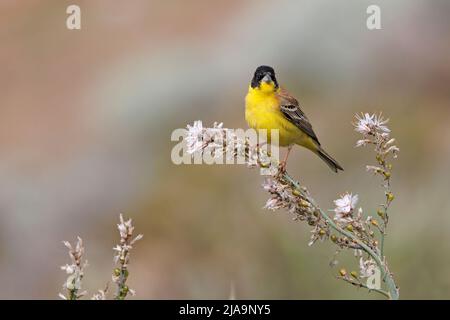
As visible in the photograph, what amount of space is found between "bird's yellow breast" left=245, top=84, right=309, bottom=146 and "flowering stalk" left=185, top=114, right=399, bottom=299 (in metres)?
2.33

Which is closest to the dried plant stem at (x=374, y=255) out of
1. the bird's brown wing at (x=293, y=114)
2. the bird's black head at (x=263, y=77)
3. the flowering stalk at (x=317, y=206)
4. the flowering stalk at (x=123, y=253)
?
the flowering stalk at (x=317, y=206)

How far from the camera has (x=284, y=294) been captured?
6238 mm

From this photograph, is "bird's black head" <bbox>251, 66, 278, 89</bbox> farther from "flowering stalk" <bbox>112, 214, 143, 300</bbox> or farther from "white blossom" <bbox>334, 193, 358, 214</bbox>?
"flowering stalk" <bbox>112, 214, 143, 300</bbox>

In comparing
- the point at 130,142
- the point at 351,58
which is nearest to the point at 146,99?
the point at 130,142

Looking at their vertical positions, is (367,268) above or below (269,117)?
below

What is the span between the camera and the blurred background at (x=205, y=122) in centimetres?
685

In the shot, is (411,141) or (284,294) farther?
(411,141)

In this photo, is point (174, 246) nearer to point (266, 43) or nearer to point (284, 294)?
point (284, 294)

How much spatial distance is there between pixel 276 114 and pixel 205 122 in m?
5.58

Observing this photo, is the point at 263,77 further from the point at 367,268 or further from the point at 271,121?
the point at 367,268

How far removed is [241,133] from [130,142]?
834 centimetres

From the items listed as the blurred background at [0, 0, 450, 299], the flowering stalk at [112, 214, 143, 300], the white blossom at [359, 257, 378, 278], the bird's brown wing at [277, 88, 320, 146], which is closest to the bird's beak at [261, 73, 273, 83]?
the bird's brown wing at [277, 88, 320, 146]

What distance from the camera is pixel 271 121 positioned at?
6.13 meters

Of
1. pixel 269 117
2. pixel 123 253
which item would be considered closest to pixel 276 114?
pixel 269 117
